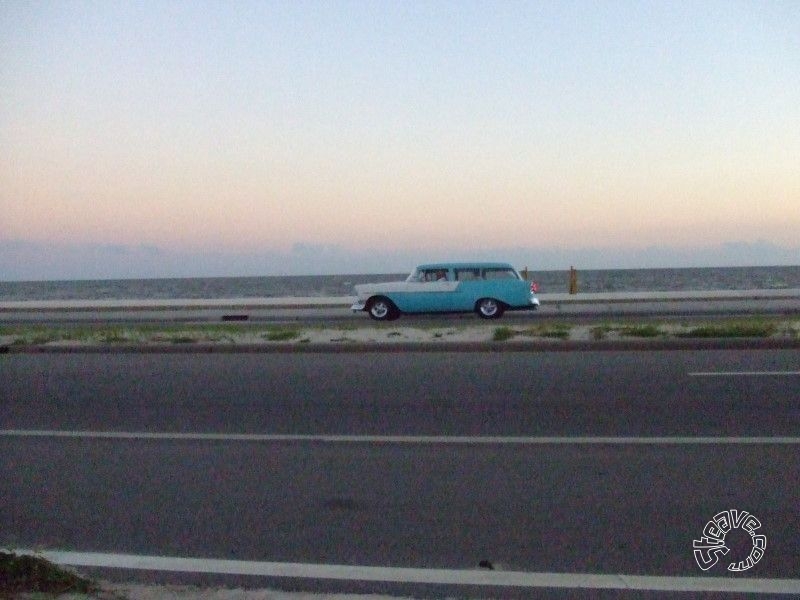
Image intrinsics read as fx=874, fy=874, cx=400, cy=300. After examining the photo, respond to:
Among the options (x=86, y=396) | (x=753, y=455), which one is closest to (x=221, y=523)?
(x=753, y=455)

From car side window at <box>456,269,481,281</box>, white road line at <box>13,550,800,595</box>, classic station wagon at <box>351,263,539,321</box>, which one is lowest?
white road line at <box>13,550,800,595</box>

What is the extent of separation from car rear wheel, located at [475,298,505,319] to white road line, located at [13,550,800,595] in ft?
61.0

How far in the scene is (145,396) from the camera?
33.0 feet

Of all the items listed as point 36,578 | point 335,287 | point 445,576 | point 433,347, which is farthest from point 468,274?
point 335,287

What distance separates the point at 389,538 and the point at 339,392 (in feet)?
16.4

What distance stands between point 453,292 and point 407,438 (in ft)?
50.6

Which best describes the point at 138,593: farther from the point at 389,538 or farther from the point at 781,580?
the point at 781,580

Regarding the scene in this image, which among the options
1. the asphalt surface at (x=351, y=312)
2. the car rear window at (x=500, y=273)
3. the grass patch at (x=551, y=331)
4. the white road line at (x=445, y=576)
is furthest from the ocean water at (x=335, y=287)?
the white road line at (x=445, y=576)

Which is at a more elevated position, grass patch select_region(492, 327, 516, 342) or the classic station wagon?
the classic station wagon

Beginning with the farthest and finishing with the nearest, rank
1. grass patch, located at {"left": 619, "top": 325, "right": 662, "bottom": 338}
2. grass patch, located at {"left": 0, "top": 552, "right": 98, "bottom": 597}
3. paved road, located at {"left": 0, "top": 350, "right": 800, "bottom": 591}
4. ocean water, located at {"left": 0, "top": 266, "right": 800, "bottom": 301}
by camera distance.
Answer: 1. ocean water, located at {"left": 0, "top": 266, "right": 800, "bottom": 301}
2. grass patch, located at {"left": 619, "top": 325, "right": 662, "bottom": 338}
3. paved road, located at {"left": 0, "top": 350, "right": 800, "bottom": 591}
4. grass patch, located at {"left": 0, "top": 552, "right": 98, "bottom": 597}

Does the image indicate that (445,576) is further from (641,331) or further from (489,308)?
(489,308)

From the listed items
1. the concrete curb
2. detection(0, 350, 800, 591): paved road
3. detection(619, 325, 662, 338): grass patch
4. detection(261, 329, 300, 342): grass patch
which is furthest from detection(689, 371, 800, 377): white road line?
detection(261, 329, 300, 342): grass patch

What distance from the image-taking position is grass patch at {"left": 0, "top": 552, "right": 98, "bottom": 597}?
13.3 ft

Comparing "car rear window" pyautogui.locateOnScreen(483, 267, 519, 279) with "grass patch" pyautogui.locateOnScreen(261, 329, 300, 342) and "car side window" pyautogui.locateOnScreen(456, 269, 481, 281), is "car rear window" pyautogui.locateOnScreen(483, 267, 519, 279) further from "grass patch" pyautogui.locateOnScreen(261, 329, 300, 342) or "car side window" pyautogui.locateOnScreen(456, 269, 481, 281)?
"grass patch" pyautogui.locateOnScreen(261, 329, 300, 342)
